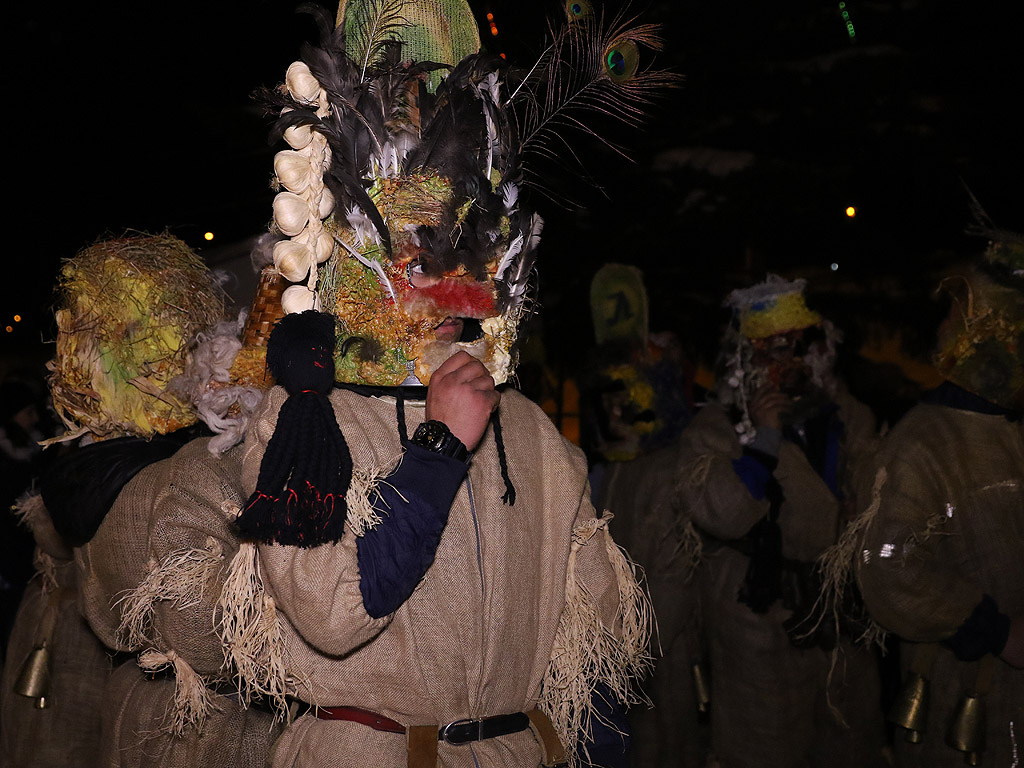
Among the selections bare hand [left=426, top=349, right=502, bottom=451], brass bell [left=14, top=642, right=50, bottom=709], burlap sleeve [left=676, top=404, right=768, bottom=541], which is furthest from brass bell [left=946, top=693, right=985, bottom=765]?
brass bell [left=14, top=642, right=50, bottom=709]

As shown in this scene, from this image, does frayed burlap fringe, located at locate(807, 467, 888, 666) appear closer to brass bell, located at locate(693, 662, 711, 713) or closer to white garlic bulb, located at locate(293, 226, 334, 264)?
brass bell, located at locate(693, 662, 711, 713)

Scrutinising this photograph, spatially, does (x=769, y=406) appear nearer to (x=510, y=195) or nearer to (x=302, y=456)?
(x=510, y=195)

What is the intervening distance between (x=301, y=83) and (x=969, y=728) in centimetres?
317

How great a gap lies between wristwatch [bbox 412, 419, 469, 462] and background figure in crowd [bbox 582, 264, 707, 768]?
3.20m

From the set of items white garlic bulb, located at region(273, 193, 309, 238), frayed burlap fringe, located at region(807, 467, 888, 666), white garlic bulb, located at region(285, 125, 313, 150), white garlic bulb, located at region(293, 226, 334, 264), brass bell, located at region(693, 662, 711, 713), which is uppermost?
A: white garlic bulb, located at region(285, 125, 313, 150)

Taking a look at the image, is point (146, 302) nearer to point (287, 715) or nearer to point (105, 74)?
point (287, 715)

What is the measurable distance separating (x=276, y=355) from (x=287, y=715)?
3.04 ft

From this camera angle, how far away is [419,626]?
2.04m

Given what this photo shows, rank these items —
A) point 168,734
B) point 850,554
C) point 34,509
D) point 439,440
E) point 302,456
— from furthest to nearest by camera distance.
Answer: point 34,509, point 850,554, point 168,734, point 439,440, point 302,456

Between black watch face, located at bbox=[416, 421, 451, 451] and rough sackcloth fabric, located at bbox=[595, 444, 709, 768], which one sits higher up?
black watch face, located at bbox=[416, 421, 451, 451]

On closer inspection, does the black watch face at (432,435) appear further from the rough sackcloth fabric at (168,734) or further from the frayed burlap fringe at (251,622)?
the rough sackcloth fabric at (168,734)

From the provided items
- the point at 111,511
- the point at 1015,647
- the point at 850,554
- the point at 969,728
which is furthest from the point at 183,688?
the point at 1015,647

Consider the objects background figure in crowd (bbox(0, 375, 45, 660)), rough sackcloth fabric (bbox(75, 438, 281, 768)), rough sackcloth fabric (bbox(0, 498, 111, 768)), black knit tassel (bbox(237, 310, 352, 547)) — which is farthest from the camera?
background figure in crowd (bbox(0, 375, 45, 660))

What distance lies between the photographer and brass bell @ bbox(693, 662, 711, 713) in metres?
5.04
